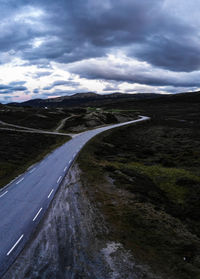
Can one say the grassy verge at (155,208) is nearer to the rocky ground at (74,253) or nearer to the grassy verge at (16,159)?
the rocky ground at (74,253)

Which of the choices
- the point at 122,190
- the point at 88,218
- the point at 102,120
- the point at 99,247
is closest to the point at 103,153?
the point at 122,190

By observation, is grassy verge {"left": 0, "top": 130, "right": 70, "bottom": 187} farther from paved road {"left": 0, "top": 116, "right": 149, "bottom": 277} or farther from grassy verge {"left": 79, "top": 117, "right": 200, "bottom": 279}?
grassy verge {"left": 79, "top": 117, "right": 200, "bottom": 279}

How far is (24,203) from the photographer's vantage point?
684 inches

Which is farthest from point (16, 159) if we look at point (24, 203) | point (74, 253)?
point (74, 253)

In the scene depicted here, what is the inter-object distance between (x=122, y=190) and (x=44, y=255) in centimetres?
1065

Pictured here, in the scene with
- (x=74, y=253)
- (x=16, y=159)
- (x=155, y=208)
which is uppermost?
(x=16, y=159)

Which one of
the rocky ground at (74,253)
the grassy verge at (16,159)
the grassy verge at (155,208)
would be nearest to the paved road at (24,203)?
the rocky ground at (74,253)

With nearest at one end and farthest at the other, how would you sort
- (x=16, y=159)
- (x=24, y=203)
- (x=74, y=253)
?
(x=74, y=253)
(x=24, y=203)
(x=16, y=159)

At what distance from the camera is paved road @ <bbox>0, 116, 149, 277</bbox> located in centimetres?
1197

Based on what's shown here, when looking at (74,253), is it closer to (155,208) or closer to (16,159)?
(155,208)

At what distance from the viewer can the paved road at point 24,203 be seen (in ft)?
39.3

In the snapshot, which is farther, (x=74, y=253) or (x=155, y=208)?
(x=155, y=208)

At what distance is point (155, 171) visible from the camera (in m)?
28.3

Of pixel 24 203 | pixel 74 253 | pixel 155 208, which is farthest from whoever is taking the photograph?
pixel 24 203
